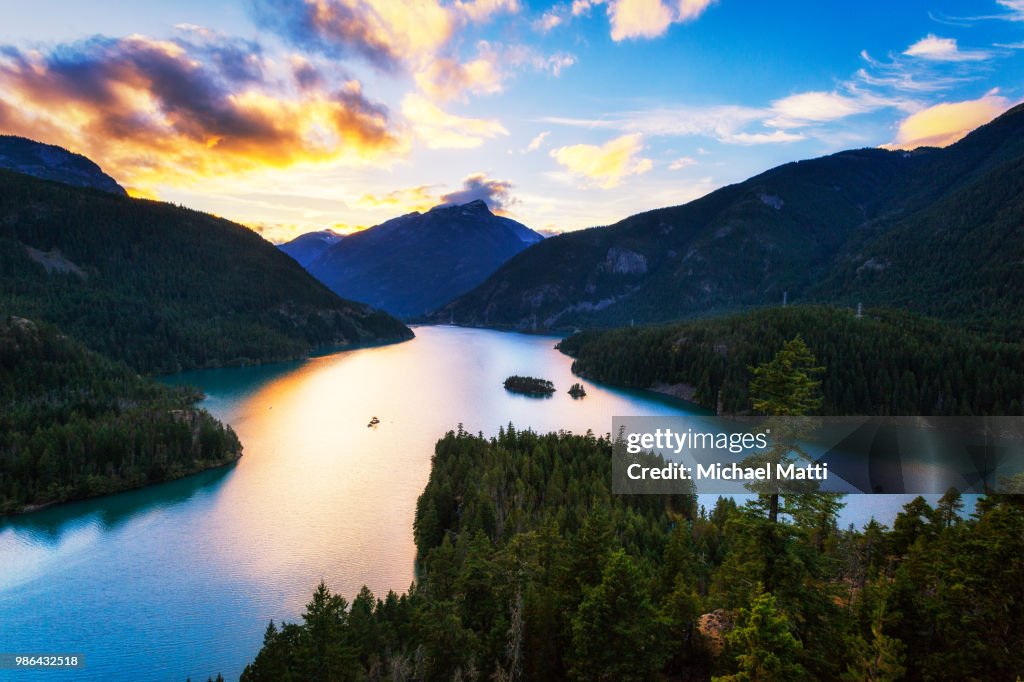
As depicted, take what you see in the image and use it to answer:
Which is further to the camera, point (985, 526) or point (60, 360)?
point (60, 360)

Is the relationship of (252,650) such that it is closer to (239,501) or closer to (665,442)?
(239,501)

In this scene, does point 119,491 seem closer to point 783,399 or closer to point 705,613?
point 705,613

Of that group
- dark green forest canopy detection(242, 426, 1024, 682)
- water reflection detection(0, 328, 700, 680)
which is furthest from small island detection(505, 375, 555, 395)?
dark green forest canopy detection(242, 426, 1024, 682)

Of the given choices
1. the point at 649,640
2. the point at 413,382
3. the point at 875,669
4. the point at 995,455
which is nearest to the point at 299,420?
the point at 413,382
